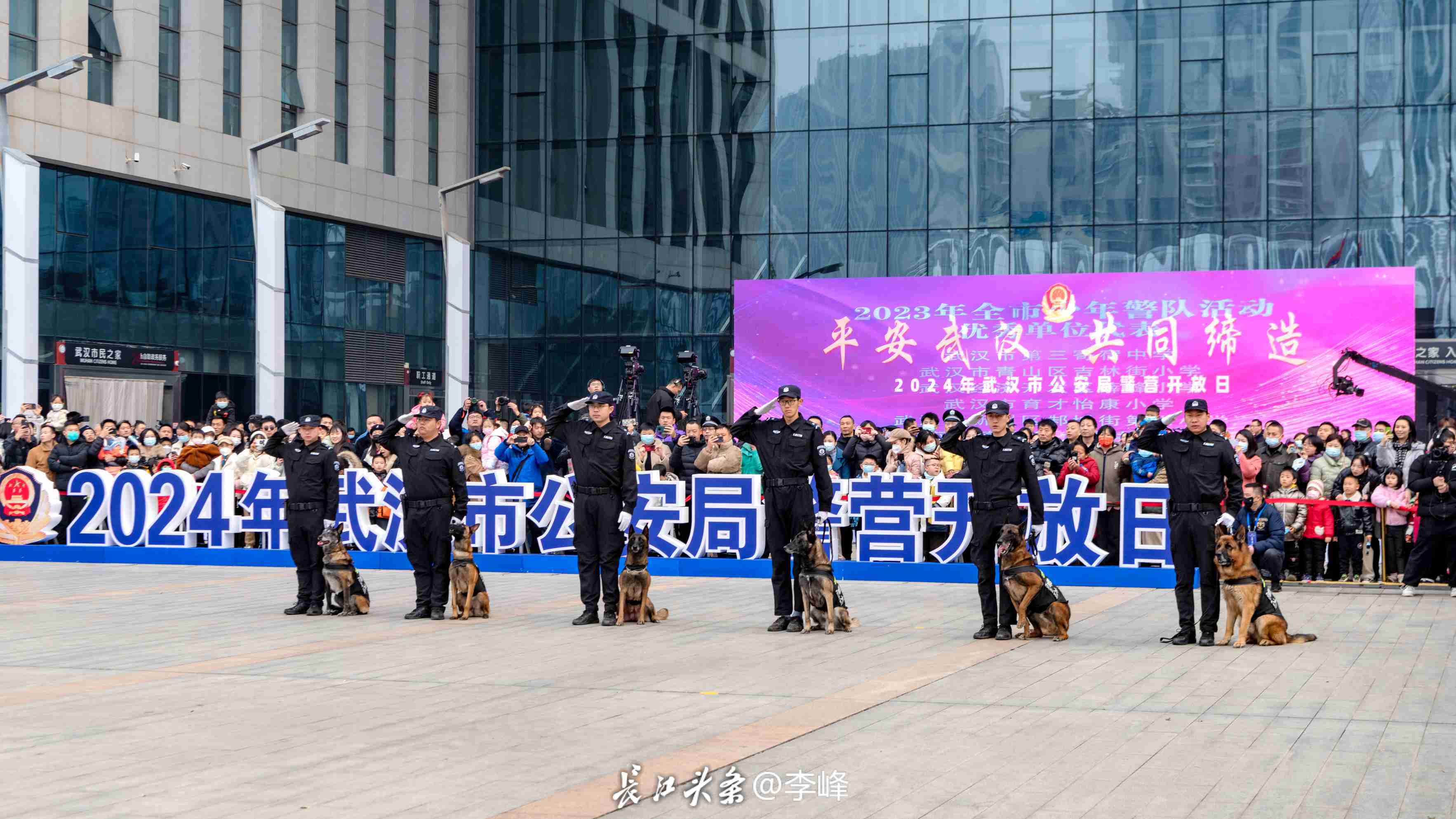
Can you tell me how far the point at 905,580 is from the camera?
17.2m

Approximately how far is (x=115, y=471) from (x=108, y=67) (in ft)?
54.4

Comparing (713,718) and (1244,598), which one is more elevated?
(1244,598)

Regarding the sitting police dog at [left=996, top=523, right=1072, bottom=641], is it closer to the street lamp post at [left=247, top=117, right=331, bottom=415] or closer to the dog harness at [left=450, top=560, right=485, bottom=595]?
the dog harness at [left=450, top=560, right=485, bottom=595]

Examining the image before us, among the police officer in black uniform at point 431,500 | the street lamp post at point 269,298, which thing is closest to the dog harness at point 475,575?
the police officer in black uniform at point 431,500

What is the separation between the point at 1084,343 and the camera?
29281 millimetres

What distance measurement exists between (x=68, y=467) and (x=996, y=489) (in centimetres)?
1347

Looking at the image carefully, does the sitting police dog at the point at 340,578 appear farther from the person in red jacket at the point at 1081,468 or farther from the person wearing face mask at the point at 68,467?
the person wearing face mask at the point at 68,467

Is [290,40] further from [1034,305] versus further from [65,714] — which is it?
[65,714]

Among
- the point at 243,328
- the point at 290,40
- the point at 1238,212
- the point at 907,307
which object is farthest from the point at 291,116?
the point at 1238,212

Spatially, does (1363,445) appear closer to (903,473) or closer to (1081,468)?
(1081,468)

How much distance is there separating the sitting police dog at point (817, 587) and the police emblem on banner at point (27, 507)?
11.8 m

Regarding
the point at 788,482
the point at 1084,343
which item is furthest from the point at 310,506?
the point at 1084,343

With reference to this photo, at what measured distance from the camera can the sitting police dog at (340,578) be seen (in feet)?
43.9

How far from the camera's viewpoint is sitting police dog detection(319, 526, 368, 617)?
13.4 m
